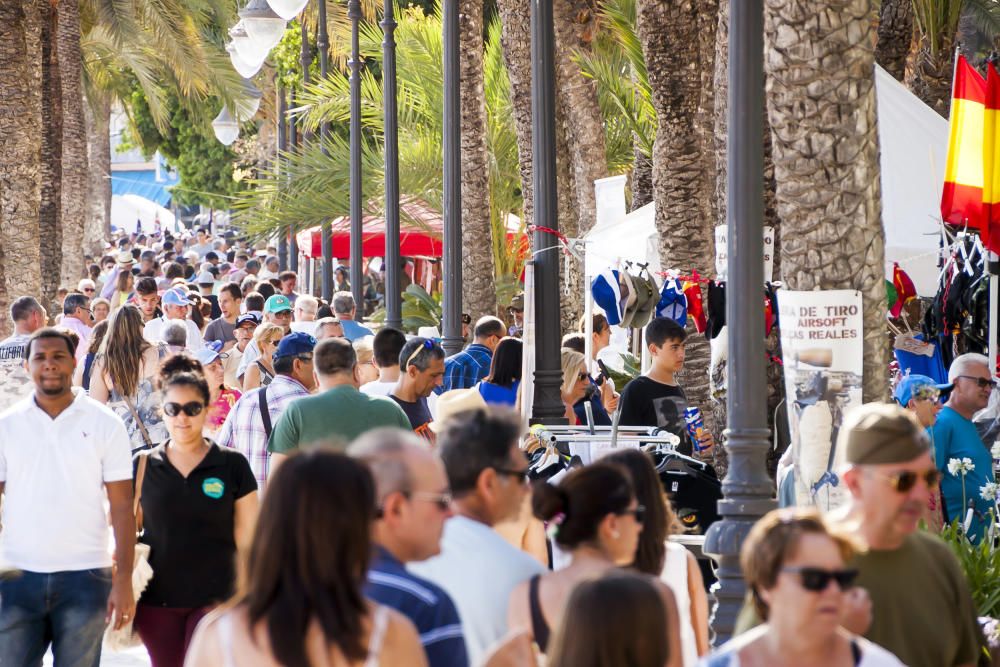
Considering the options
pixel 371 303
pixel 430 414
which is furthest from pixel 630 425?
pixel 371 303

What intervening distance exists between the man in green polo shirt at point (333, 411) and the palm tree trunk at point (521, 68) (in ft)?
39.5

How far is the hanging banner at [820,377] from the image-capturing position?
24.7 feet

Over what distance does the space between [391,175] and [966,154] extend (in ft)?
27.0

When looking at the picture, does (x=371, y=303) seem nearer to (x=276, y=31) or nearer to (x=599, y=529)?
(x=276, y=31)

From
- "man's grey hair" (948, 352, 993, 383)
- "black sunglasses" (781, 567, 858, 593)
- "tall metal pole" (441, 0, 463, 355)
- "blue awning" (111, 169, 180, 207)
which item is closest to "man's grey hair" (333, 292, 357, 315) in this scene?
"tall metal pole" (441, 0, 463, 355)

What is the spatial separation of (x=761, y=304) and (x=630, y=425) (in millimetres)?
2672

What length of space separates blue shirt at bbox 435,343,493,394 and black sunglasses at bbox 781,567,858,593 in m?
7.70

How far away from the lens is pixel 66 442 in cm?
655

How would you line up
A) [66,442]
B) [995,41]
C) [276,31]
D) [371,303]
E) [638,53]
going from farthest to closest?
[371,303] < [995,41] < [638,53] < [276,31] < [66,442]

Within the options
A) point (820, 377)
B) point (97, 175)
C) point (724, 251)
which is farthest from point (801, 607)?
point (97, 175)

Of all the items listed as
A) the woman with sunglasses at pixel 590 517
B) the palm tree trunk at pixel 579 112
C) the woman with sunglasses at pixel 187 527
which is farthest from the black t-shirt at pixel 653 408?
the palm tree trunk at pixel 579 112

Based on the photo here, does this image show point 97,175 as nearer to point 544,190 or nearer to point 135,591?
point 544,190

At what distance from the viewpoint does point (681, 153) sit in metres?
14.5

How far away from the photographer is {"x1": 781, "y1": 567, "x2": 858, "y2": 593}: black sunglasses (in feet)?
12.4
